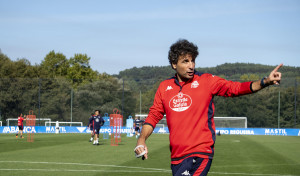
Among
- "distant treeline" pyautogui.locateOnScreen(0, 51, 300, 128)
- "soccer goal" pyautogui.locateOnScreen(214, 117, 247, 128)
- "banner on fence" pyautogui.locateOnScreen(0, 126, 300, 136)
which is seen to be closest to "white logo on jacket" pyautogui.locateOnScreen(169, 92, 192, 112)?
"banner on fence" pyautogui.locateOnScreen(0, 126, 300, 136)

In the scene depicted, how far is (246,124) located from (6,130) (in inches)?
1168

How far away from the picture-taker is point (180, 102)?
4.76 m

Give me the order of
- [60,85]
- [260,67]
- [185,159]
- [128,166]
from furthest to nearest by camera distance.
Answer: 1. [260,67]
2. [60,85]
3. [128,166]
4. [185,159]

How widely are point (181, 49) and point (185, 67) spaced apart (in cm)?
22

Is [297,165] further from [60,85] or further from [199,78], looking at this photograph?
[60,85]

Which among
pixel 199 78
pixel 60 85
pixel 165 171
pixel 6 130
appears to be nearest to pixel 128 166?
pixel 165 171

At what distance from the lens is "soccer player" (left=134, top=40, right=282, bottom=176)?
461cm

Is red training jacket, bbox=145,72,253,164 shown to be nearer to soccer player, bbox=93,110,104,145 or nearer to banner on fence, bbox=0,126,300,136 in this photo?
soccer player, bbox=93,110,104,145

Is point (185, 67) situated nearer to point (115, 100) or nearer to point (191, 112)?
point (191, 112)

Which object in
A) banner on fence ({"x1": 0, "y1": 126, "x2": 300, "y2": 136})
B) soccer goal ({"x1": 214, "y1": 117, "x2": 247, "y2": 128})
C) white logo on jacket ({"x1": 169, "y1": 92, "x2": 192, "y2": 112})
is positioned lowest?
banner on fence ({"x1": 0, "y1": 126, "x2": 300, "y2": 136})

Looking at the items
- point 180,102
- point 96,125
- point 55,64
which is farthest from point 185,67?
point 55,64

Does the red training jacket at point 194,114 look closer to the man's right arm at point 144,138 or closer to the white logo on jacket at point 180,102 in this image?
the white logo on jacket at point 180,102

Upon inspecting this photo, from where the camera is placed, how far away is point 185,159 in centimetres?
463

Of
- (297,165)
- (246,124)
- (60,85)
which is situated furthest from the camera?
(60,85)
